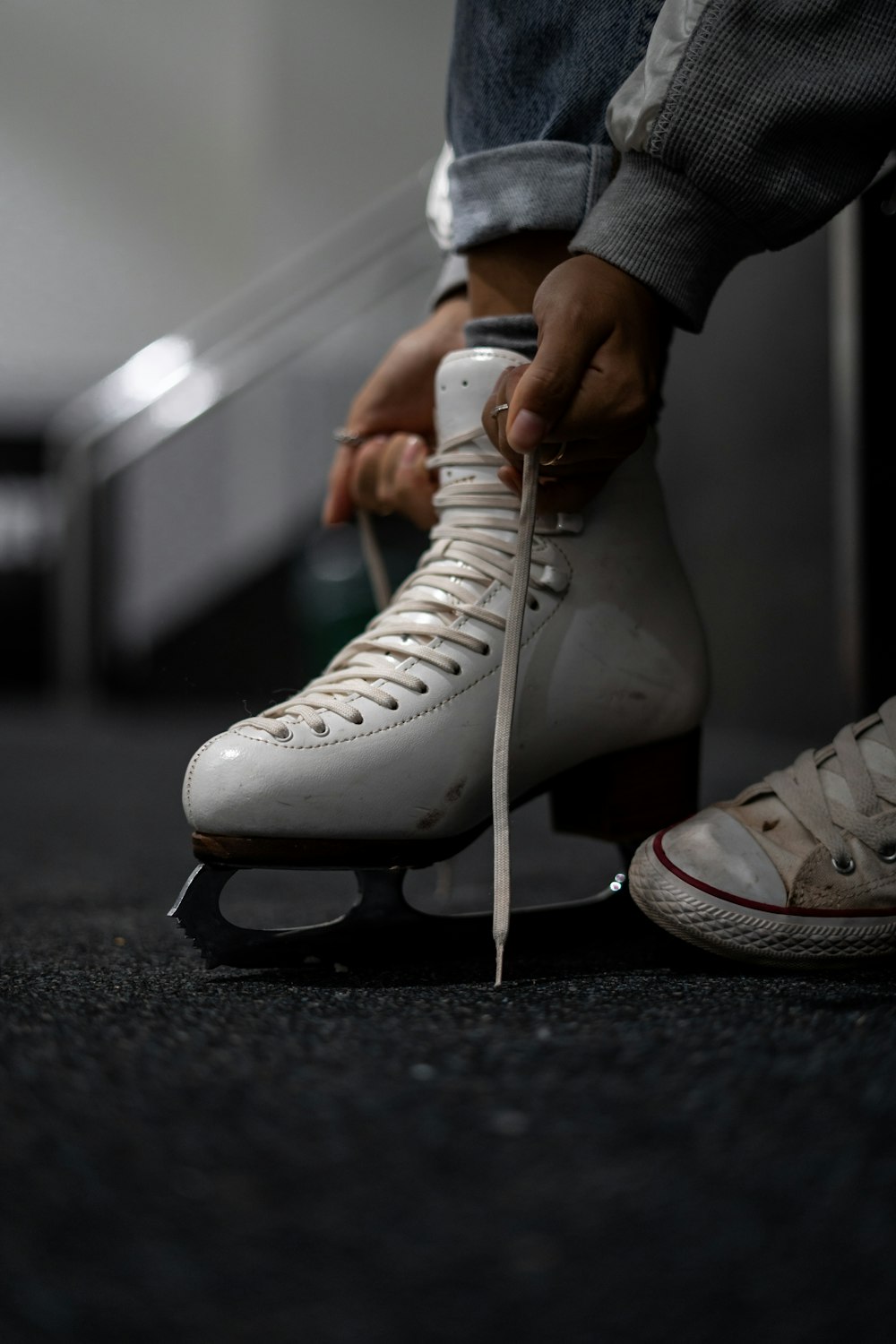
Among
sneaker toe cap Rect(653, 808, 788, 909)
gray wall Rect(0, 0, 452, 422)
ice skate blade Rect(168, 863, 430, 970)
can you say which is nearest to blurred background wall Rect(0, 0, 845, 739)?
gray wall Rect(0, 0, 452, 422)

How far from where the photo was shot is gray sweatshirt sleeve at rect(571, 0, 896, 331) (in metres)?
0.44

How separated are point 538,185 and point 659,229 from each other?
9 cm

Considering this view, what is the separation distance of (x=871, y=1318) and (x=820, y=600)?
1.69 metres

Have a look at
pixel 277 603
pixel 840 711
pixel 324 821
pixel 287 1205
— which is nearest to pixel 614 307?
pixel 324 821

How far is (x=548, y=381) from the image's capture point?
0.42 metres

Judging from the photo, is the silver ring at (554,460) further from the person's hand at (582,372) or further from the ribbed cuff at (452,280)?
the ribbed cuff at (452,280)

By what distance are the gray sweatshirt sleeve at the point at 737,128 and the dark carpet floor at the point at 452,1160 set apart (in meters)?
0.31

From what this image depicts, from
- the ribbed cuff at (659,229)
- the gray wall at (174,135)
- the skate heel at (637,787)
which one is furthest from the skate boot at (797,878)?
the gray wall at (174,135)

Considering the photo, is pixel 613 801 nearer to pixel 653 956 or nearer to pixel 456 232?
pixel 653 956

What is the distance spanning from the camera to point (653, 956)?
0.48 metres

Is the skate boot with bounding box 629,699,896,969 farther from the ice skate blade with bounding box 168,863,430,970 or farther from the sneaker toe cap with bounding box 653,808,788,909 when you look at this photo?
the ice skate blade with bounding box 168,863,430,970

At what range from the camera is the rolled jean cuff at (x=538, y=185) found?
1.68ft

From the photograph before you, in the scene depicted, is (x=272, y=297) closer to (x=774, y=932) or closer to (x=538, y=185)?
(x=538, y=185)

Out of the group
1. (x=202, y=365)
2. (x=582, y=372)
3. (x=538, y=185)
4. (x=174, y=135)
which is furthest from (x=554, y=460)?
(x=202, y=365)
